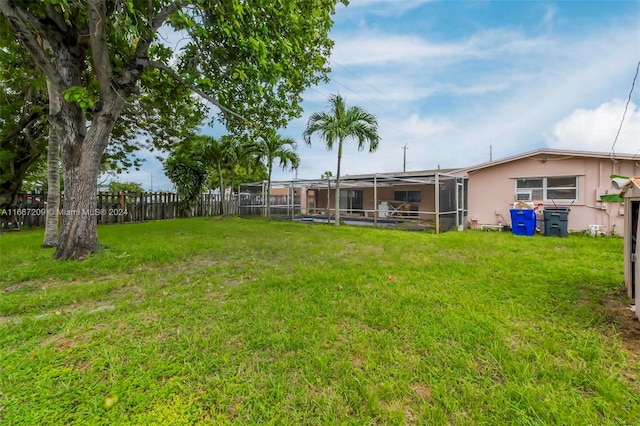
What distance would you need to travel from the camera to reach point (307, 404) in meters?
1.74

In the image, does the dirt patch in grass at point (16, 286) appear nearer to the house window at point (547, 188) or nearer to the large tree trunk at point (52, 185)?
the large tree trunk at point (52, 185)

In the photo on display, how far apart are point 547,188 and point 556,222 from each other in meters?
1.69

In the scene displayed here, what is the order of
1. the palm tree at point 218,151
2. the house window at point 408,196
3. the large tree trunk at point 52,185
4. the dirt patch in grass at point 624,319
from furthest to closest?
the house window at point 408,196 → the palm tree at point 218,151 → the large tree trunk at point 52,185 → the dirt patch in grass at point 624,319

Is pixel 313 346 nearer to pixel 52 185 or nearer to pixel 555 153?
pixel 52 185

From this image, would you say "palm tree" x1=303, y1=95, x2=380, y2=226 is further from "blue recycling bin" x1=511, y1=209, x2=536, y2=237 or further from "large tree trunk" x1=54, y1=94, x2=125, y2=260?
"large tree trunk" x1=54, y1=94, x2=125, y2=260

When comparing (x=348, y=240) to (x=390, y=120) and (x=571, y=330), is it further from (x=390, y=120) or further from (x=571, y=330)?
(x=390, y=120)

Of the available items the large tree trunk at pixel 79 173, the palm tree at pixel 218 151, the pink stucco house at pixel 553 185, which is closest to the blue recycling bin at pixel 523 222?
the pink stucco house at pixel 553 185

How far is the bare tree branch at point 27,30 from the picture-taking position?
13.6ft

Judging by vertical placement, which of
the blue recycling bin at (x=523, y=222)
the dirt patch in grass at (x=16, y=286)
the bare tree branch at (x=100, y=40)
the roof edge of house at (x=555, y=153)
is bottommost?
the dirt patch in grass at (x=16, y=286)

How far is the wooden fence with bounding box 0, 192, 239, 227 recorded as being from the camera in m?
9.99

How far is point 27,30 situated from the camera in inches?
172

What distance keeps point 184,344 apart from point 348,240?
6056 millimetres

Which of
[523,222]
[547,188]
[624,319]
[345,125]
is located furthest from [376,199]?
[624,319]

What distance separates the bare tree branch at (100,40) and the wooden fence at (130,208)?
262 inches
